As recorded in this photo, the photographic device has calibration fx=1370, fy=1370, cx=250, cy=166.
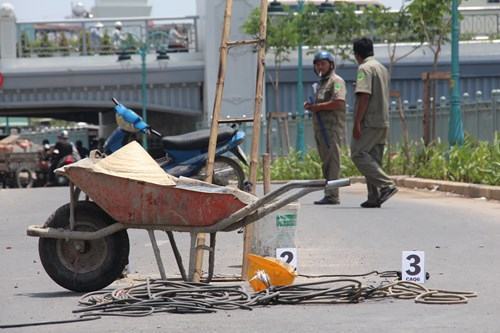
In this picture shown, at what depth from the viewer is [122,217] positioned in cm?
935


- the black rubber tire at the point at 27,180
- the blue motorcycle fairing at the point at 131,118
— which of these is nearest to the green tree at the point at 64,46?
the black rubber tire at the point at 27,180

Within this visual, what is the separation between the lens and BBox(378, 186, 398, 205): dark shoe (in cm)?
1688

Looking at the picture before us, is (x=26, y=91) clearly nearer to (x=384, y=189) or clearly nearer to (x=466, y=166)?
(x=466, y=166)

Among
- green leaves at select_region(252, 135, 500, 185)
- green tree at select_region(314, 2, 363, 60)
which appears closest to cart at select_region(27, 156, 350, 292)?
green leaves at select_region(252, 135, 500, 185)

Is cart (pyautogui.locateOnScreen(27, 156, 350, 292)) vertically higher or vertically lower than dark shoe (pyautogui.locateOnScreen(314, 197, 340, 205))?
higher

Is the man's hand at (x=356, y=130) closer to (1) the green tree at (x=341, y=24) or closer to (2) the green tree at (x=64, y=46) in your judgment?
(1) the green tree at (x=341, y=24)

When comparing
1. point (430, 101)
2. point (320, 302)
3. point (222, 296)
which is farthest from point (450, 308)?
point (430, 101)

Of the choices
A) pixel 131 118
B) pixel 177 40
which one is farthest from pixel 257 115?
pixel 177 40

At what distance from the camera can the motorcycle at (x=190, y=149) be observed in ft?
60.0

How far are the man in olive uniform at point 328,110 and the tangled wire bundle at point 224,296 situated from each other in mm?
7782

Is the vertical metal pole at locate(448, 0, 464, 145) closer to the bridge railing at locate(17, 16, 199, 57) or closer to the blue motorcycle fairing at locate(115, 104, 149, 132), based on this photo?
the blue motorcycle fairing at locate(115, 104, 149, 132)

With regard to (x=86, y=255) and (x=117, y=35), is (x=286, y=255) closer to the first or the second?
(x=86, y=255)

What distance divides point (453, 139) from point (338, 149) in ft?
22.7

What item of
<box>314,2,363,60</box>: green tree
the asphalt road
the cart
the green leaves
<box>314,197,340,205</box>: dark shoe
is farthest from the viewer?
<box>314,2,363,60</box>: green tree
